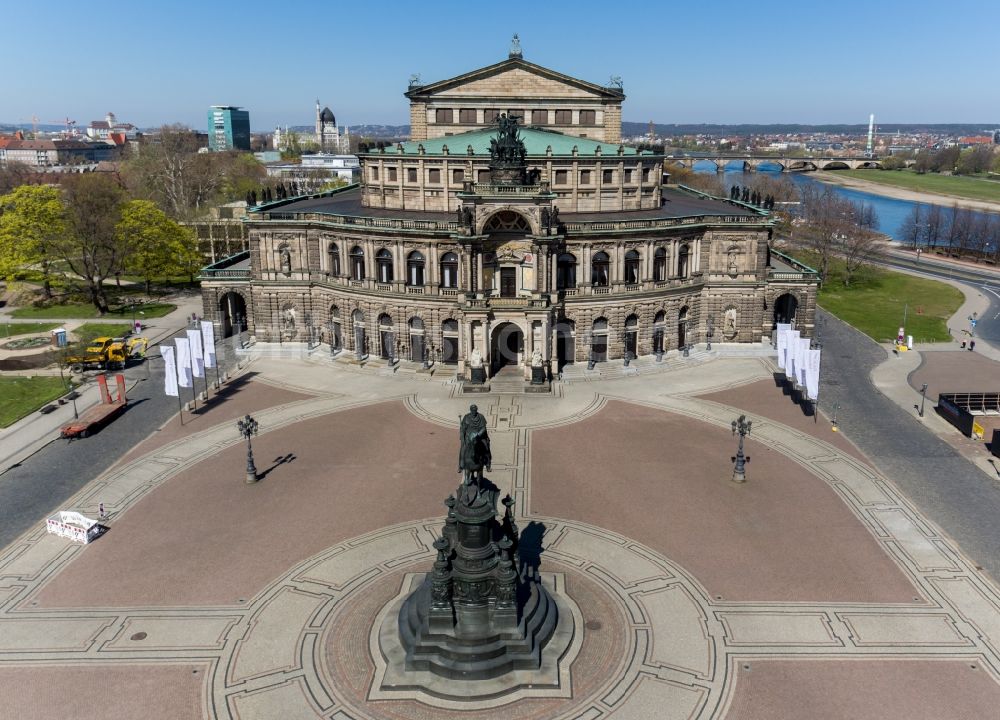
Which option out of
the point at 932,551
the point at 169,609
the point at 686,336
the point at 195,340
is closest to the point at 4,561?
the point at 169,609

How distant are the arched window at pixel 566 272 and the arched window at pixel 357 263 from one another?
16876 millimetres

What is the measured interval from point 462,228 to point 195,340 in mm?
20724

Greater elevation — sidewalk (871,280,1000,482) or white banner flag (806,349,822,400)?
white banner flag (806,349,822,400)

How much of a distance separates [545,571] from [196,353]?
3173cm

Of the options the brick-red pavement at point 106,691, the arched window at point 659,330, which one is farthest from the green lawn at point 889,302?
the brick-red pavement at point 106,691

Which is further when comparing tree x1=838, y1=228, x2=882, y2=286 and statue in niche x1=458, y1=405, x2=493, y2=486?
tree x1=838, y1=228, x2=882, y2=286

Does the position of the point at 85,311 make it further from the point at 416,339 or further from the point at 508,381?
the point at 508,381

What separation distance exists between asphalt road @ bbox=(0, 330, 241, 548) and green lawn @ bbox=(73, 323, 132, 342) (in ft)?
64.0

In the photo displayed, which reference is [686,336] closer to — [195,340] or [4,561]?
[195,340]

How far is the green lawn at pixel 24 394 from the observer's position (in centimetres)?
5006

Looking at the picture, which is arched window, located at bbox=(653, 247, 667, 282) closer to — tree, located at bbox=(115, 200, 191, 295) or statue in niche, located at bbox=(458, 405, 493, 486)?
statue in niche, located at bbox=(458, 405, 493, 486)

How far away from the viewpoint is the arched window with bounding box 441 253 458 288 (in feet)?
195

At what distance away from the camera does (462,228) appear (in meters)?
55.2

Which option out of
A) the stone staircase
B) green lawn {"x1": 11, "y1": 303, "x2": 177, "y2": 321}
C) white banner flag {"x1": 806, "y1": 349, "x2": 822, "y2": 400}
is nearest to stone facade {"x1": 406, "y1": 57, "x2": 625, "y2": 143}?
the stone staircase
